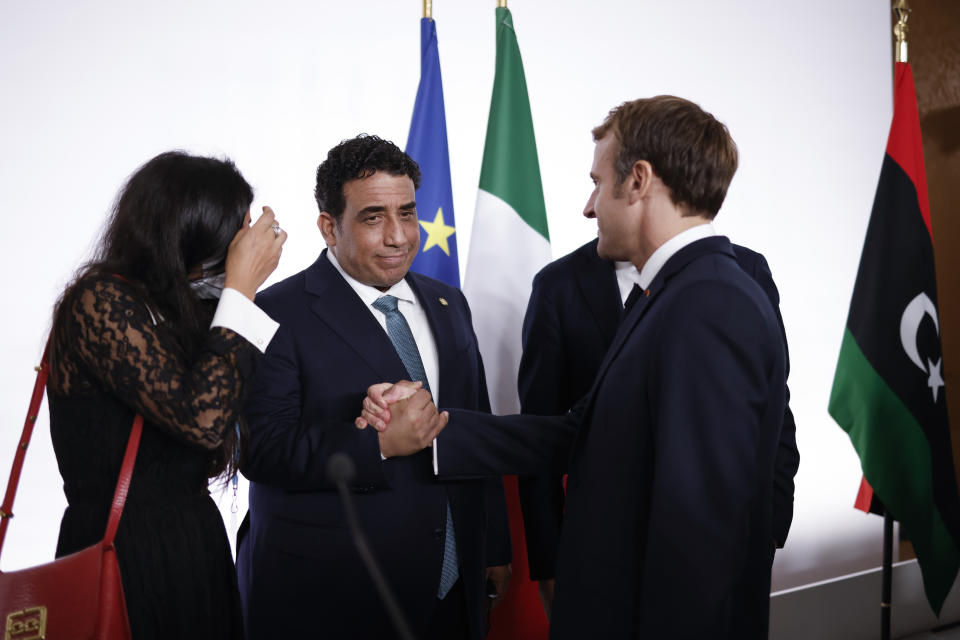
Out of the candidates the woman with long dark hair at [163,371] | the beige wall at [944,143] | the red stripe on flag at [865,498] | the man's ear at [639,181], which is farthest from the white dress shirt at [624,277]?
the beige wall at [944,143]

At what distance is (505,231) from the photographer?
2637 mm

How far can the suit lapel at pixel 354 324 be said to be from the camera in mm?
1678

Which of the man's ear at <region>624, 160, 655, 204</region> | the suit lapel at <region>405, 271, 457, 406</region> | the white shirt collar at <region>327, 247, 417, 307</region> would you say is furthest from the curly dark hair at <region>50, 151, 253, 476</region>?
the man's ear at <region>624, 160, 655, 204</region>

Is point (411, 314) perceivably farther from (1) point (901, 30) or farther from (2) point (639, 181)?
(1) point (901, 30)

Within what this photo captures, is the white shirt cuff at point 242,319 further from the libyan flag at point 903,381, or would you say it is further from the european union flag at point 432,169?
the libyan flag at point 903,381

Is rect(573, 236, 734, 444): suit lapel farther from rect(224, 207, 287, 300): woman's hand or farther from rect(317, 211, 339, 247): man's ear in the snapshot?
rect(317, 211, 339, 247): man's ear

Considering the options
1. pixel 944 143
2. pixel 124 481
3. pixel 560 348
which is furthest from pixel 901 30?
pixel 124 481

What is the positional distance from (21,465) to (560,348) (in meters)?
1.25

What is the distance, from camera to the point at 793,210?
363cm

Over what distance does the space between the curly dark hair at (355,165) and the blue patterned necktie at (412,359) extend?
24cm

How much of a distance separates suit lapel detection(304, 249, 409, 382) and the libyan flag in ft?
6.44

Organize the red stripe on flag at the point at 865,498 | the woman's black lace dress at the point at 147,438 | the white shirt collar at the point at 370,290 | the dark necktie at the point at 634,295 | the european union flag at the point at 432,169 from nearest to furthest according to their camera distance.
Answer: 1. the woman's black lace dress at the point at 147,438
2. the dark necktie at the point at 634,295
3. the white shirt collar at the point at 370,290
4. the european union flag at the point at 432,169
5. the red stripe on flag at the point at 865,498

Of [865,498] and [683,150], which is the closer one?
[683,150]

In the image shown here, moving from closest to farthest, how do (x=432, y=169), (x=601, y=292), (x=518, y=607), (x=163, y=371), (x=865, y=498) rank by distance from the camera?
(x=163, y=371)
(x=601, y=292)
(x=518, y=607)
(x=432, y=169)
(x=865, y=498)
